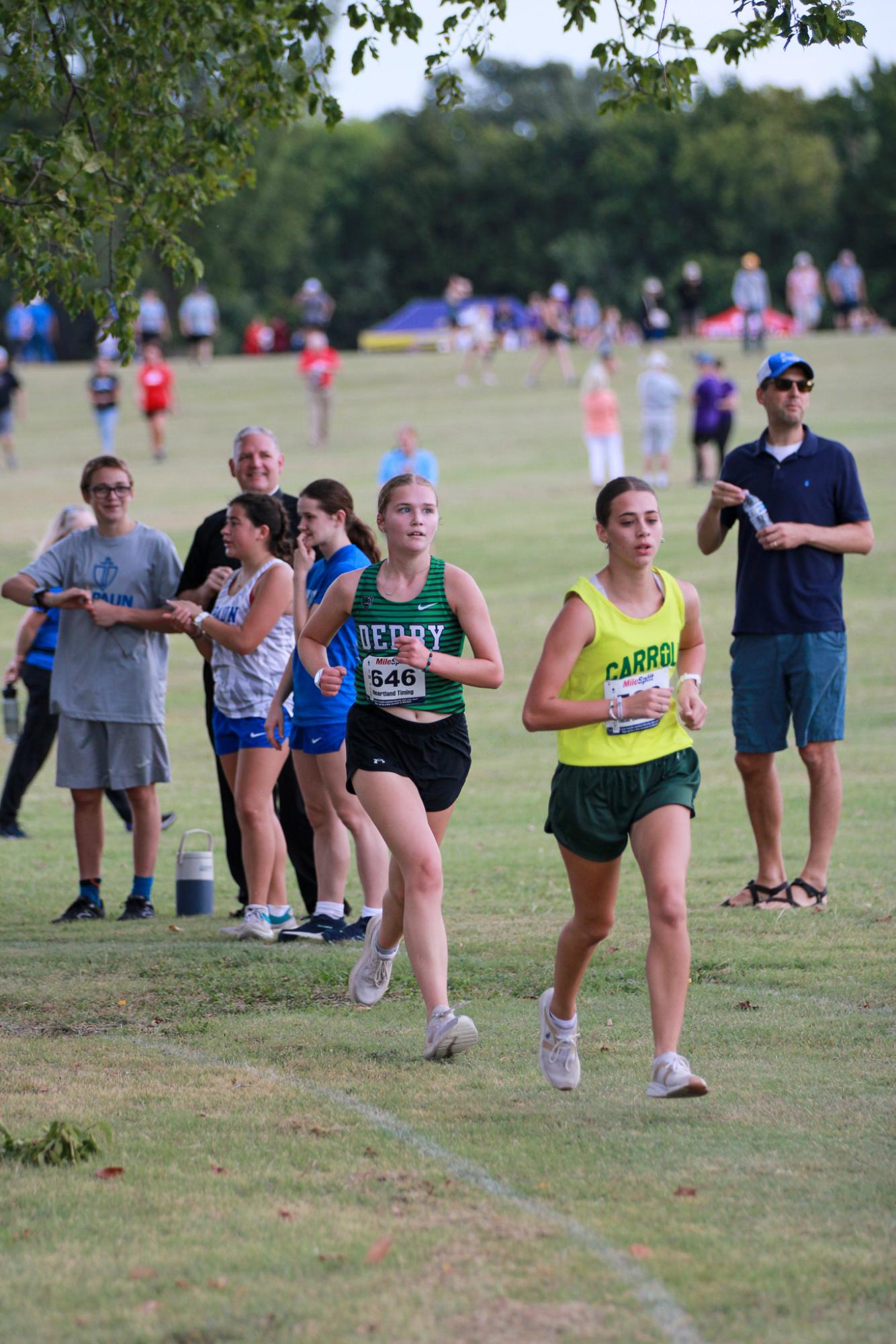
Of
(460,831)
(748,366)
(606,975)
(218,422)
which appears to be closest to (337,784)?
(606,975)

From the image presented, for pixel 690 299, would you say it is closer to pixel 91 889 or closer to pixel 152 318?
pixel 152 318

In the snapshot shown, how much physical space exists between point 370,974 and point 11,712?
545cm

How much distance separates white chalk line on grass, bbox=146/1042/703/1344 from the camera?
388cm

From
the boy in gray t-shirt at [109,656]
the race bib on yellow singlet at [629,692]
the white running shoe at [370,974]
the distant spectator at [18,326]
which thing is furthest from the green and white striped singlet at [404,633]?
the distant spectator at [18,326]

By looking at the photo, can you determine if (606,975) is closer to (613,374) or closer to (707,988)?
(707,988)

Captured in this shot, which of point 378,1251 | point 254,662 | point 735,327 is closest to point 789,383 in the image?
point 254,662

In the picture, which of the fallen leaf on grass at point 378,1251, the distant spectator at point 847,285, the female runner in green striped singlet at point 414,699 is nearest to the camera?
the fallen leaf on grass at point 378,1251

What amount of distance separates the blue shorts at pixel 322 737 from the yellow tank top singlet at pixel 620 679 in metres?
2.52

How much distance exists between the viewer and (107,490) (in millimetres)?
8625

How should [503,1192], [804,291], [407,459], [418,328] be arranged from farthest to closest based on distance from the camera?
[418,328]
[804,291]
[407,459]
[503,1192]

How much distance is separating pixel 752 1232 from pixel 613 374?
1505 inches

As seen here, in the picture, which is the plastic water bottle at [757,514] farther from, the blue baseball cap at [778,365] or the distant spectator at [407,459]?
the distant spectator at [407,459]

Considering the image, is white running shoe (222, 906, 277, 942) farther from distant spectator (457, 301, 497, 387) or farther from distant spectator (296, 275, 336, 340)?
distant spectator (296, 275, 336, 340)

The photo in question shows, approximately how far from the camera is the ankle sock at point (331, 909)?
8320 mm
